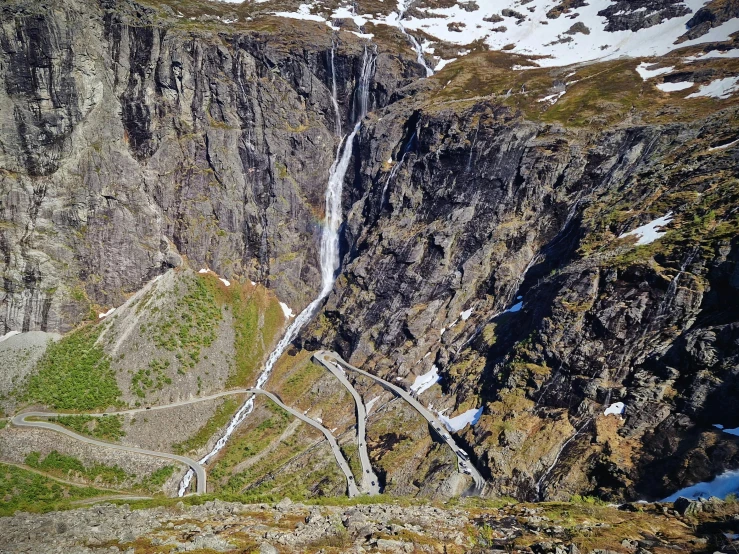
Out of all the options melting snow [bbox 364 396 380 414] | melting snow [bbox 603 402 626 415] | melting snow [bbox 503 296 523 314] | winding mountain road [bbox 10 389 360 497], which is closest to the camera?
melting snow [bbox 603 402 626 415]

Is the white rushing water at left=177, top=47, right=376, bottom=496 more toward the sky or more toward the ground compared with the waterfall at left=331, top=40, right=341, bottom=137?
more toward the ground

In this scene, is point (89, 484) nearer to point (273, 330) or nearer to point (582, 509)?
point (273, 330)

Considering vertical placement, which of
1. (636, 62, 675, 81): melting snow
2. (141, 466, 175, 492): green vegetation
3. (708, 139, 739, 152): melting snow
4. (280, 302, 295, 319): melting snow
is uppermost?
(636, 62, 675, 81): melting snow

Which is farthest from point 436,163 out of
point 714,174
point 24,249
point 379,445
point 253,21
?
point 24,249

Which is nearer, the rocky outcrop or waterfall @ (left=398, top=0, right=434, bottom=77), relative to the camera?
waterfall @ (left=398, top=0, right=434, bottom=77)

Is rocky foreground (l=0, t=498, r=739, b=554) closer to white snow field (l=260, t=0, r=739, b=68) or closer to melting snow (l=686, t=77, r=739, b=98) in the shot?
melting snow (l=686, t=77, r=739, b=98)

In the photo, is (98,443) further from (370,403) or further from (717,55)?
(717,55)

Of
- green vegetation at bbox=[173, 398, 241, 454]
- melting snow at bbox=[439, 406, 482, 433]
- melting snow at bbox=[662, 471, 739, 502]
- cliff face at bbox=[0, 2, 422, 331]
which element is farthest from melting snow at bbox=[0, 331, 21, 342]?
melting snow at bbox=[662, 471, 739, 502]
